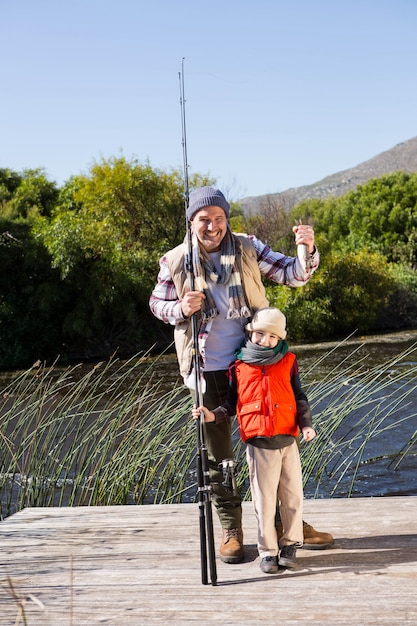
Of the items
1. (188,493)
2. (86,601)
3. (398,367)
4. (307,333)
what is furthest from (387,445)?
(307,333)

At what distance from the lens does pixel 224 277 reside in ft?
9.60

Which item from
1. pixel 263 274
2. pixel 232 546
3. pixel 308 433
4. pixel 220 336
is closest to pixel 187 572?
pixel 232 546

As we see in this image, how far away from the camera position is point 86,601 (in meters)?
2.60

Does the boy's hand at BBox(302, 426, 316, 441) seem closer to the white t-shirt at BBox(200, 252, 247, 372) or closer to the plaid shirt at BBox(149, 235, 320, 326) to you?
the white t-shirt at BBox(200, 252, 247, 372)

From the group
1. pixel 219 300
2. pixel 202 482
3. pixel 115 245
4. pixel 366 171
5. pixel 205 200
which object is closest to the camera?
pixel 202 482

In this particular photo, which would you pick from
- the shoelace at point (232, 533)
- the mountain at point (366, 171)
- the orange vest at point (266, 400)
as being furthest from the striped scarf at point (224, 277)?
the mountain at point (366, 171)

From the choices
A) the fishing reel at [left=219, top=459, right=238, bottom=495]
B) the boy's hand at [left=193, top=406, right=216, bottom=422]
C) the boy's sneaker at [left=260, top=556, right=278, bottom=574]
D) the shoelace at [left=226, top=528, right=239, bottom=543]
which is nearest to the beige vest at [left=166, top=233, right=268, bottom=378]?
the boy's hand at [left=193, top=406, right=216, bottom=422]

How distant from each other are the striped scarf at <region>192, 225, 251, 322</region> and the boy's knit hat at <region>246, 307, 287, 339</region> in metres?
0.08

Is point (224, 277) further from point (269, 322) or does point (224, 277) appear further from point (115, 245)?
point (115, 245)

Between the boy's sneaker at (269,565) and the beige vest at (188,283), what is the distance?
2.54ft

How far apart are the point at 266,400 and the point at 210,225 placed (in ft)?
2.31

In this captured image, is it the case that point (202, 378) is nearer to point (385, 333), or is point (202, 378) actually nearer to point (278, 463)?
point (278, 463)

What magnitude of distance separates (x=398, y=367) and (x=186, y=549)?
10.3 meters

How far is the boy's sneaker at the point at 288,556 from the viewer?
9.22 feet
